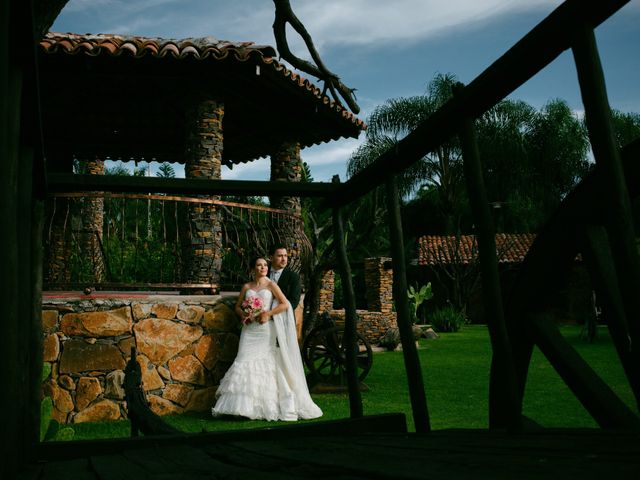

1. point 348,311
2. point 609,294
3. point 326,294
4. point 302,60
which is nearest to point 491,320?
point 609,294

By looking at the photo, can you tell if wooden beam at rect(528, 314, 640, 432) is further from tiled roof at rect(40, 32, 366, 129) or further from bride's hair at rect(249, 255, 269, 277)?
tiled roof at rect(40, 32, 366, 129)

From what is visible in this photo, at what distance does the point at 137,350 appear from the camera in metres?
6.40

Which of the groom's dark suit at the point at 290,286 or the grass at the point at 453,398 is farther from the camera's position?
the groom's dark suit at the point at 290,286

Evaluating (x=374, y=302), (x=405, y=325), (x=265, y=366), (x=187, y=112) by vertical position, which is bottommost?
(x=265, y=366)

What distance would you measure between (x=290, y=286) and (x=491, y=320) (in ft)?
18.6

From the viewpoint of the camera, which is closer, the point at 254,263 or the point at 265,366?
the point at 265,366

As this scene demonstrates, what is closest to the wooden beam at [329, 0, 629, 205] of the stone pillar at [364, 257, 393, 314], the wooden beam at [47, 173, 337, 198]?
the wooden beam at [47, 173, 337, 198]

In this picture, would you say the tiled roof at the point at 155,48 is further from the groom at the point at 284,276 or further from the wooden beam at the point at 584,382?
the wooden beam at the point at 584,382

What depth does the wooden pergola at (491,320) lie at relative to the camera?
1.01 metres

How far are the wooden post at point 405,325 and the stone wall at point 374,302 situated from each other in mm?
13475

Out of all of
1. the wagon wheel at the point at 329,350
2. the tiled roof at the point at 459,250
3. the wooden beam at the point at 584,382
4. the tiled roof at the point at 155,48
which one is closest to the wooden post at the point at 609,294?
the wooden beam at the point at 584,382

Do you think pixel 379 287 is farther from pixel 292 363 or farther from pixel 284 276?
pixel 292 363

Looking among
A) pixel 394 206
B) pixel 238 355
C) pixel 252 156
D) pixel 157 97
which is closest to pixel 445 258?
pixel 252 156

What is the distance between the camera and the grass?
18.4ft
